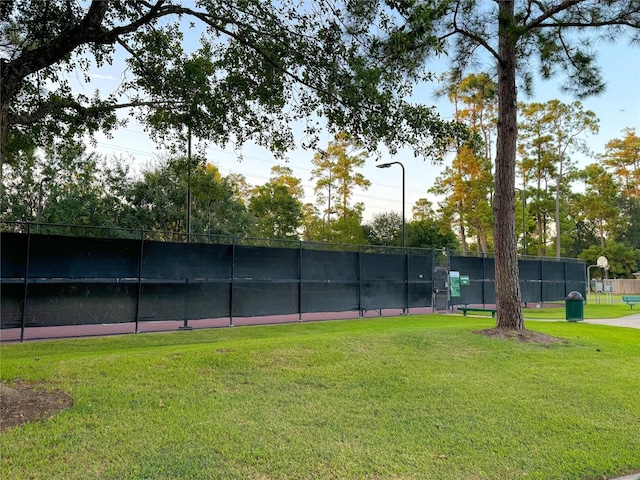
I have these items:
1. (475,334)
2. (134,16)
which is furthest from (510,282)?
(134,16)

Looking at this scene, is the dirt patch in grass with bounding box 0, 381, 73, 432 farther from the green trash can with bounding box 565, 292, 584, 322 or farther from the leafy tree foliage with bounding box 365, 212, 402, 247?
the leafy tree foliage with bounding box 365, 212, 402, 247

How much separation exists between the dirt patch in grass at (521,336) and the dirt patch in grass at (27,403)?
7075mm

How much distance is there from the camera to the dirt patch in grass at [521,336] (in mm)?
8320

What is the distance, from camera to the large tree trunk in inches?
359

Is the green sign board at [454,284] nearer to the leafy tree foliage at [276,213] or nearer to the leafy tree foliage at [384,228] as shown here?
the leafy tree foliage at [276,213]

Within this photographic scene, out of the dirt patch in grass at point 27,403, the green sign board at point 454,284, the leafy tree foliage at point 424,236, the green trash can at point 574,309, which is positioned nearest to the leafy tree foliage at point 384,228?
the leafy tree foliage at point 424,236

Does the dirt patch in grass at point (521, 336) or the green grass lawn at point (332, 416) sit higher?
the dirt patch in grass at point (521, 336)

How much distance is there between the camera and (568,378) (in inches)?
230

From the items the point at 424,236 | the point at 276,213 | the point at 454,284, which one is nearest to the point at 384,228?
the point at 424,236

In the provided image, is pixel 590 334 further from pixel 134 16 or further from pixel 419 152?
pixel 134 16

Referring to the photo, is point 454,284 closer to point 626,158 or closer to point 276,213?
point 276,213

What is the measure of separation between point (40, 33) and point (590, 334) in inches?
485

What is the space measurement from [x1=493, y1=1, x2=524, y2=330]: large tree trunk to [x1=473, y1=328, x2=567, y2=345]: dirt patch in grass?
263 millimetres

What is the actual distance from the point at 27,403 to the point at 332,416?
2.73 m
